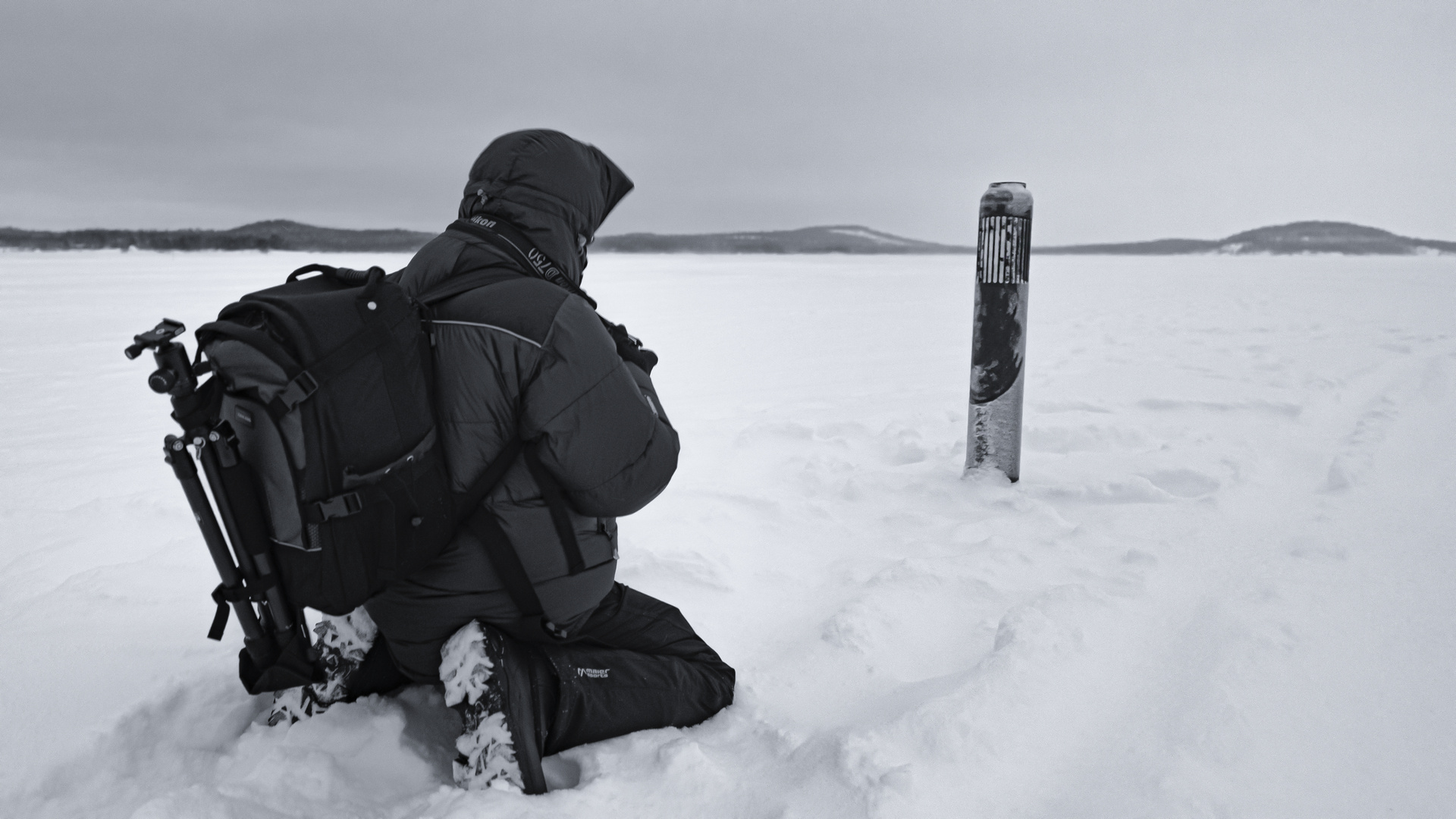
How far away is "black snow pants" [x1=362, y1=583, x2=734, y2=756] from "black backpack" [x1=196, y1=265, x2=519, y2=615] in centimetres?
36

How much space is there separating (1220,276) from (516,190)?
72.9 ft

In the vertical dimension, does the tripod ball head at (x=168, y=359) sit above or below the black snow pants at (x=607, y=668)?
above

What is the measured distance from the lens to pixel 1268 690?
2594 mm

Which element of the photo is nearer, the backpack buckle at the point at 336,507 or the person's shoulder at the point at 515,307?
the backpack buckle at the point at 336,507

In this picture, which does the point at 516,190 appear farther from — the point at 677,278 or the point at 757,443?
the point at 677,278

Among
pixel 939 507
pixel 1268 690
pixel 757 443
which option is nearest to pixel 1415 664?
pixel 1268 690

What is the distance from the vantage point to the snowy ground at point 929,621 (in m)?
2.25

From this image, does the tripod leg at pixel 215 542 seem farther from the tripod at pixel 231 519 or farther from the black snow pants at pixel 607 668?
the black snow pants at pixel 607 668

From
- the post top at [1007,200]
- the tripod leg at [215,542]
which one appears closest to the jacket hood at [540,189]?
the tripod leg at [215,542]

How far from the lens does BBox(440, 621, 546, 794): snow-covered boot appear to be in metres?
2.19

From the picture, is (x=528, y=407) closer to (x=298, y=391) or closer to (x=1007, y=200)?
(x=298, y=391)

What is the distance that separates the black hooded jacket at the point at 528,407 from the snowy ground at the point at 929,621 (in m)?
0.50

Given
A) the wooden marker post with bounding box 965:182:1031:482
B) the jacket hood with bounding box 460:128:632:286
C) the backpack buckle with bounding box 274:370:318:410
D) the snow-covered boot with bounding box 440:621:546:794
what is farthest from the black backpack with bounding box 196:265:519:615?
the wooden marker post with bounding box 965:182:1031:482

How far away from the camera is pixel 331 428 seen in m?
1.95
